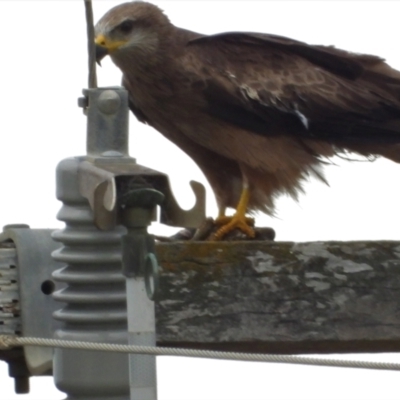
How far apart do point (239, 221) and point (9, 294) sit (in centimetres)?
157

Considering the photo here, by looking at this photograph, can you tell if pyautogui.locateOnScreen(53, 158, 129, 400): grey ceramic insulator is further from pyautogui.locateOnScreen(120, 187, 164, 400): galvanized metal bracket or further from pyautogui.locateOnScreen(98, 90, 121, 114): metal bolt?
pyautogui.locateOnScreen(120, 187, 164, 400): galvanized metal bracket

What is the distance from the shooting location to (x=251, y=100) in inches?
216

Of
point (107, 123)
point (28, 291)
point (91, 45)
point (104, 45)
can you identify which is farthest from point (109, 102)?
point (104, 45)

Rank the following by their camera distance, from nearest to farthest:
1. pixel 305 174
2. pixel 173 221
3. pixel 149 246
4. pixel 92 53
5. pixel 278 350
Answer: pixel 149 246, pixel 173 221, pixel 92 53, pixel 278 350, pixel 305 174

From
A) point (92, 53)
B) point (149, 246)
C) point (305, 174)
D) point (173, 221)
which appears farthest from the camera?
point (305, 174)

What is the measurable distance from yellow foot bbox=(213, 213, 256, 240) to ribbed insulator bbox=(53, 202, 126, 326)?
1.39 m

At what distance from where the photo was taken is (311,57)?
574cm

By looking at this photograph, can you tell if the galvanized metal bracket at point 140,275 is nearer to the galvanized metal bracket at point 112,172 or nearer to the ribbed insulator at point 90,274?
the galvanized metal bracket at point 112,172

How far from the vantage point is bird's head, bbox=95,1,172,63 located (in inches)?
217

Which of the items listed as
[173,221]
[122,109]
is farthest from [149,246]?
[122,109]

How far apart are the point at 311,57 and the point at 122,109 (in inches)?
110

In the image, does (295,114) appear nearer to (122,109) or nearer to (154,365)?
(122,109)

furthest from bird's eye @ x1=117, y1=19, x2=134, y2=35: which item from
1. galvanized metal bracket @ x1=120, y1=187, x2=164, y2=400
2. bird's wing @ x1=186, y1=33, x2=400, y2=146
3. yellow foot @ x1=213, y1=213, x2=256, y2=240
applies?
galvanized metal bracket @ x1=120, y1=187, x2=164, y2=400

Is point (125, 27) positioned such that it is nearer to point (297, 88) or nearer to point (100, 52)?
point (100, 52)
